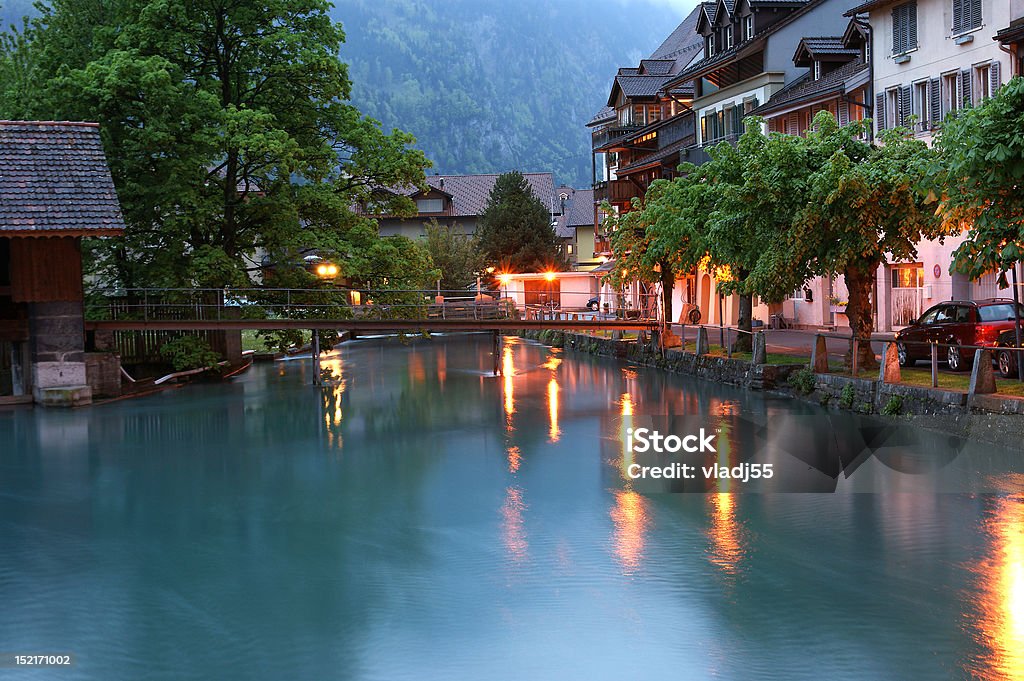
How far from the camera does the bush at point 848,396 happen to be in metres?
26.5

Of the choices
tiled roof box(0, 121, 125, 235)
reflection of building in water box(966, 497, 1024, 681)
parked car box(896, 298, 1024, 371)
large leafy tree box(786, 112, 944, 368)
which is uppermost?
tiled roof box(0, 121, 125, 235)

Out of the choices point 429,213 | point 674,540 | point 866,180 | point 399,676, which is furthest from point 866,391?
point 429,213

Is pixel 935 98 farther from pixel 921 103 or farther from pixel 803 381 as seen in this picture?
pixel 803 381

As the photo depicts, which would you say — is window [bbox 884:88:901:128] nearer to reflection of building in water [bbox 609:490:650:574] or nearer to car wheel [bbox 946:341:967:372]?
car wheel [bbox 946:341:967:372]

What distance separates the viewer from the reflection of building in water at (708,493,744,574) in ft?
49.3

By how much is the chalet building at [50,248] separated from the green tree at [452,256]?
166 ft

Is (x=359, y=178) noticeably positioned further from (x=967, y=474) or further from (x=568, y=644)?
(x=568, y=644)

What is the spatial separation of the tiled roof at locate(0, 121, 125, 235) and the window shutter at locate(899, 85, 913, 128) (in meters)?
24.7

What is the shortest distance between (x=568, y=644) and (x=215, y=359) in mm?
29782

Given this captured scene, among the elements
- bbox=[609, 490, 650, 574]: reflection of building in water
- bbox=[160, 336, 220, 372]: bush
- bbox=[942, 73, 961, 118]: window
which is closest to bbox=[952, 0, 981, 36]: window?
bbox=[942, 73, 961, 118]: window

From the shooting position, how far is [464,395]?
3600cm

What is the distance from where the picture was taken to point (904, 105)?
39.7m

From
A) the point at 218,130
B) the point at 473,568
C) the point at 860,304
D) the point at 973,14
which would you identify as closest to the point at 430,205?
the point at 218,130

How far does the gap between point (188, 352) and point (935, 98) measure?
81.7 ft
